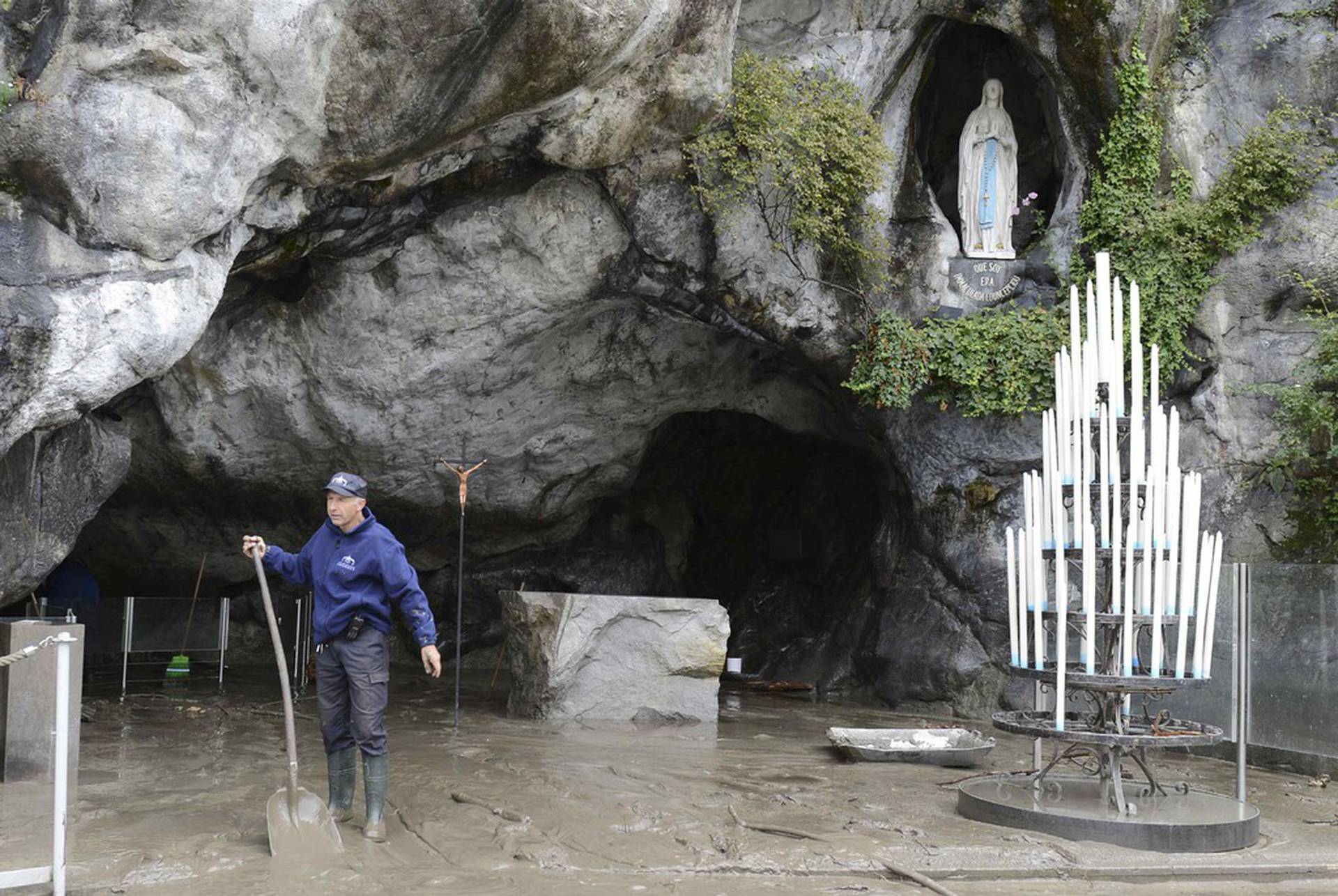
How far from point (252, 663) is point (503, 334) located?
6.69m

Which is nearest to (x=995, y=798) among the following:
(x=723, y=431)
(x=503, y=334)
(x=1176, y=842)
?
(x=1176, y=842)

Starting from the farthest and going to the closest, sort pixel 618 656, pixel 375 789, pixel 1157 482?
pixel 618 656
pixel 1157 482
pixel 375 789

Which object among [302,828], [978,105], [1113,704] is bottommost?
[302,828]

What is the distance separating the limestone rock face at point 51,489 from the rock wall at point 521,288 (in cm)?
3

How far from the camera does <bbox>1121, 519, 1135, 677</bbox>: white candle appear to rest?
6.15 metres

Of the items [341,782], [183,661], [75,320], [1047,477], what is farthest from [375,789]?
[183,661]

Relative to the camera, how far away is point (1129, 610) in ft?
20.1

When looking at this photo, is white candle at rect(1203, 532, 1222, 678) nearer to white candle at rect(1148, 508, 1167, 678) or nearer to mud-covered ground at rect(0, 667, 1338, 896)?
white candle at rect(1148, 508, 1167, 678)

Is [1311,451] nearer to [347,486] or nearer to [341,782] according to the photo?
[347,486]

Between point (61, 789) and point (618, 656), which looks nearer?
point (61, 789)

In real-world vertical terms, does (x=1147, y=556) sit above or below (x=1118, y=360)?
below

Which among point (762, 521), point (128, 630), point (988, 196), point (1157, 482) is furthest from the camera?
point (762, 521)

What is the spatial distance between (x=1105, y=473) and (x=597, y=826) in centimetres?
316

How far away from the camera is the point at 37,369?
6.98 metres
